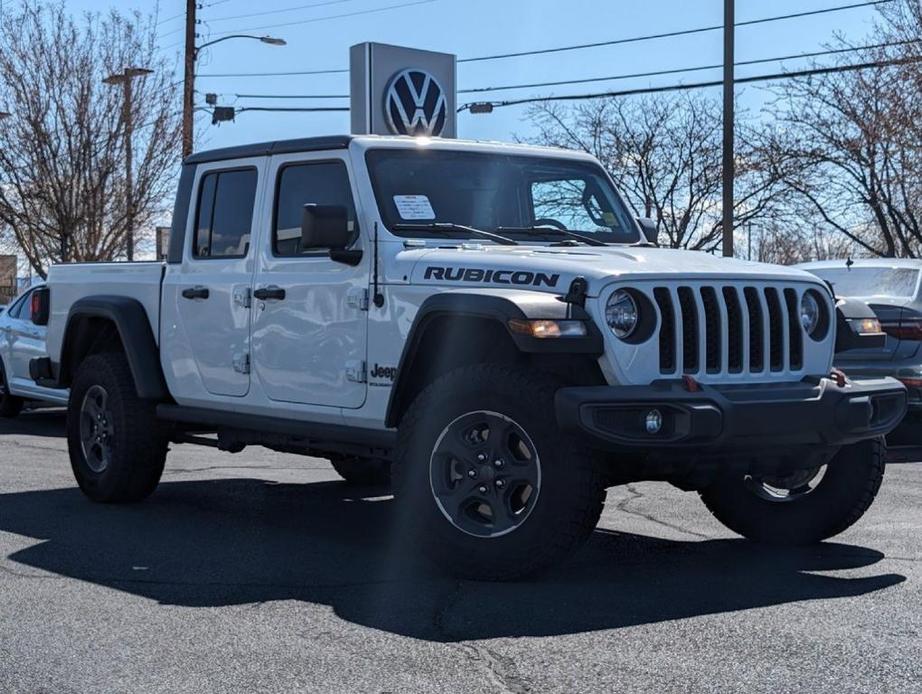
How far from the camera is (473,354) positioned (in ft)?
22.0

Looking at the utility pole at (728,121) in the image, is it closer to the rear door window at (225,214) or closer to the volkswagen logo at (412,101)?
the volkswagen logo at (412,101)

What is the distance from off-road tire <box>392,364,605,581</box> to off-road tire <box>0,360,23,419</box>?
35.3 ft

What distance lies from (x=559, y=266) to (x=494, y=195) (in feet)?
4.97

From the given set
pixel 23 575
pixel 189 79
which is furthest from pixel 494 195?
pixel 189 79

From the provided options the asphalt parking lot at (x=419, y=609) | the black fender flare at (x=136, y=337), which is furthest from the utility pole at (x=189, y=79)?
the asphalt parking lot at (x=419, y=609)

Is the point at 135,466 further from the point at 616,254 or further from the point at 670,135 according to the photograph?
the point at 670,135

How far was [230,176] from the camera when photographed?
859 centimetres

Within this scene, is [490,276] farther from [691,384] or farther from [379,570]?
[379,570]

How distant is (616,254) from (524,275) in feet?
2.16

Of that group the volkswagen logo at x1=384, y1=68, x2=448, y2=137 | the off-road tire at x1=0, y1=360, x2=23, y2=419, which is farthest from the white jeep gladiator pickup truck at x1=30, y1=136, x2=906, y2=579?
the volkswagen logo at x1=384, y1=68, x2=448, y2=137

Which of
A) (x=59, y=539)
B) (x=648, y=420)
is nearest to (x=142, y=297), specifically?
(x=59, y=539)

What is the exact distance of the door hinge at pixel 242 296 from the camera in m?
8.09

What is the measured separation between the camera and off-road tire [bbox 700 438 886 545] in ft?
23.4

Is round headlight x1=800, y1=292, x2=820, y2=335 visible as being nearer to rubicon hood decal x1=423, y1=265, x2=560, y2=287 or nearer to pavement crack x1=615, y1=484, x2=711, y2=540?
rubicon hood decal x1=423, y1=265, x2=560, y2=287
